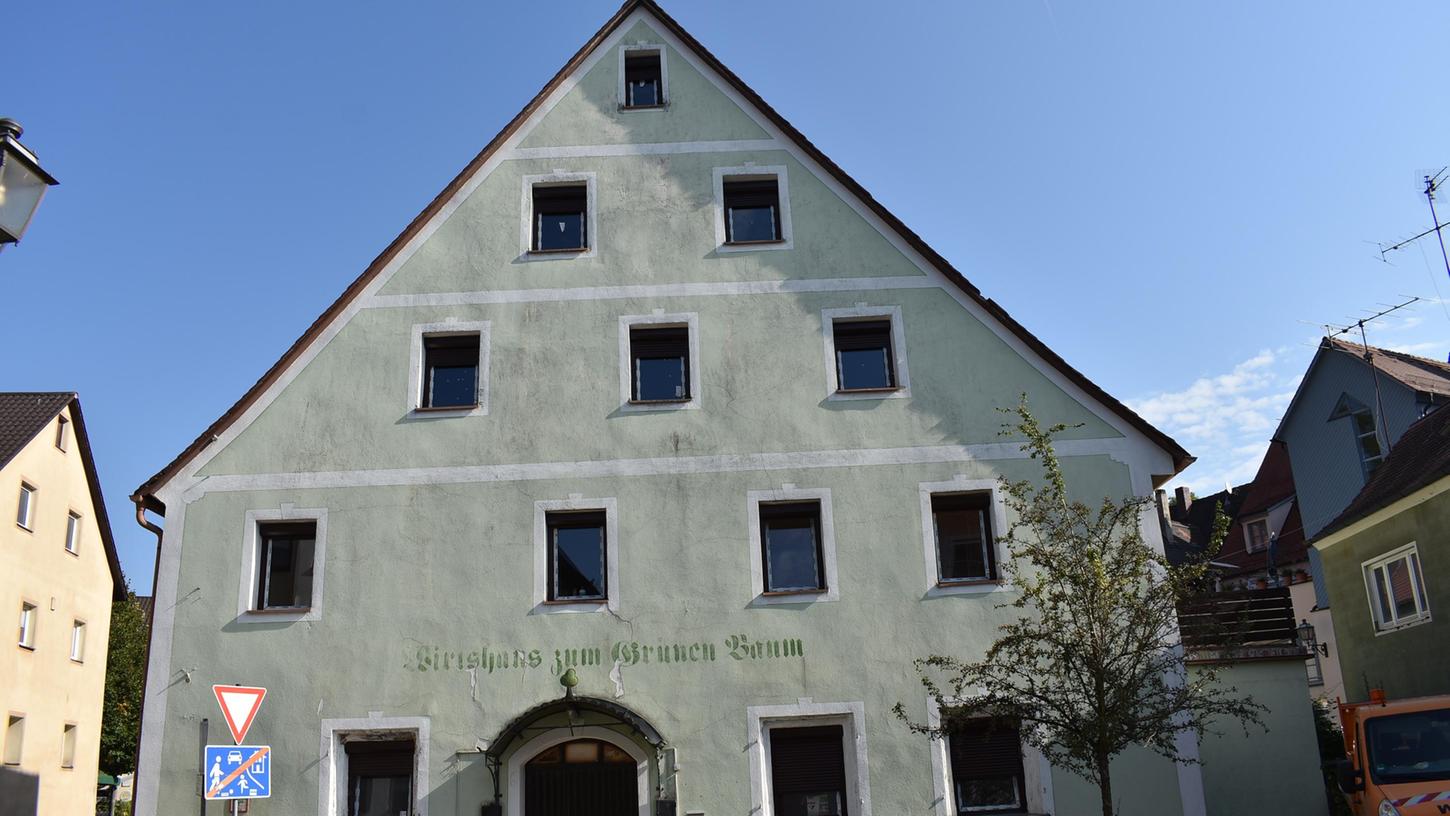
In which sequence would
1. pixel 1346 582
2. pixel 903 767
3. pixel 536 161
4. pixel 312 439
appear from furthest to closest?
pixel 1346 582 < pixel 536 161 < pixel 312 439 < pixel 903 767

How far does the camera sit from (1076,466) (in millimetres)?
17125

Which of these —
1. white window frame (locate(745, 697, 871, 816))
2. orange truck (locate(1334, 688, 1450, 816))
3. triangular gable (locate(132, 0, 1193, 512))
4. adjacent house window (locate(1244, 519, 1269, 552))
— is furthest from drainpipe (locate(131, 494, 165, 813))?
adjacent house window (locate(1244, 519, 1269, 552))

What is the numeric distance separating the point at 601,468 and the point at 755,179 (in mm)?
5186

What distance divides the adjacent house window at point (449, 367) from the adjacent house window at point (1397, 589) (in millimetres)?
14923

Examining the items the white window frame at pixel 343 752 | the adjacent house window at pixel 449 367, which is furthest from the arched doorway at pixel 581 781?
the adjacent house window at pixel 449 367

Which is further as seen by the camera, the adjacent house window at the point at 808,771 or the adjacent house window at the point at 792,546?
the adjacent house window at the point at 792,546

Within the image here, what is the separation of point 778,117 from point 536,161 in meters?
3.78

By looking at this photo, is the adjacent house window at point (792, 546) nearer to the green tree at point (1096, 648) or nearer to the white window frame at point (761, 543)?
the white window frame at point (761, 543)

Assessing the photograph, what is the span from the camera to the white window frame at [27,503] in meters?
31.2

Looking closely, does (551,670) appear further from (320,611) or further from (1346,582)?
(1346,582)

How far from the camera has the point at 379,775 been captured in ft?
51.9

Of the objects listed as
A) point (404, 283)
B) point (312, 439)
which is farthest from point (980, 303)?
point (312, 439)

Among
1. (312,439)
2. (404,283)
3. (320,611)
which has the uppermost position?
(404,283)

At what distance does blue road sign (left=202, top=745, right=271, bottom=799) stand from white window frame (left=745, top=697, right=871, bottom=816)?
636cm
